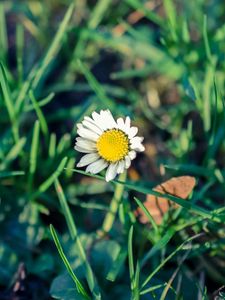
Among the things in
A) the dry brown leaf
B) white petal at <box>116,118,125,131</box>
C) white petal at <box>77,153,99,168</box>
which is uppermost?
white petal at <box>116,118,125,131</box>

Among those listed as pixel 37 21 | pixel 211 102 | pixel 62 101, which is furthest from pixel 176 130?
pixel 37 21

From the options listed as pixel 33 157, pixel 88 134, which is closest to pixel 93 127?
pixel 88 134

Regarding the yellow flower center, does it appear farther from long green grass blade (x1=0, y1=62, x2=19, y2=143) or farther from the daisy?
long green grass blade (x1=0, y1=62, x2=19, y2=143)

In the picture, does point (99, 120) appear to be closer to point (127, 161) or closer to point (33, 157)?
point (127, 161)

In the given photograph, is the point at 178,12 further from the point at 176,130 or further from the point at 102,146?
the point at 102,146

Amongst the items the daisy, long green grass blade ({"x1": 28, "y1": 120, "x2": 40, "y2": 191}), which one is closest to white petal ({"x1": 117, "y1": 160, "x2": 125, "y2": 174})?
the daisy

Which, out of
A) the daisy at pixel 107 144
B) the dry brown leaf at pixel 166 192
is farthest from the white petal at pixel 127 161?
the dry brown leaf at pixel 166 192
